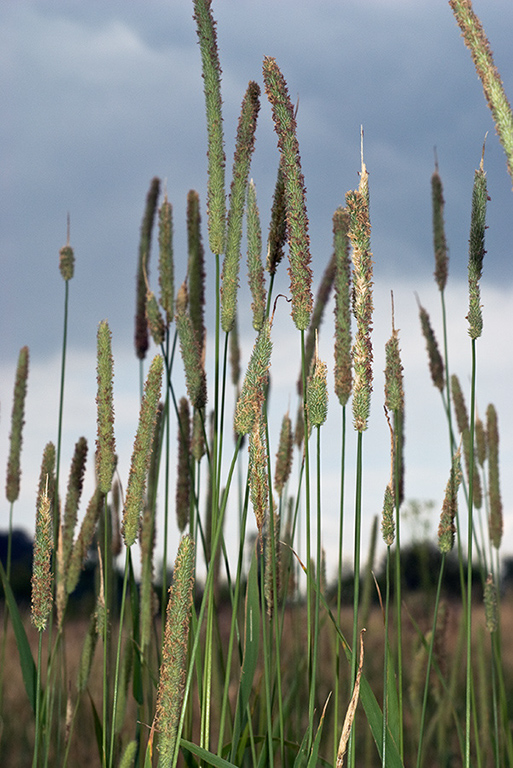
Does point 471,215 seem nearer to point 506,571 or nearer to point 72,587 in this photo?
point 72,587

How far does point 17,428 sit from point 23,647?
0.83m

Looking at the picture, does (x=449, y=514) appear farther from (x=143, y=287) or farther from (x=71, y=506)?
(x=143, y=287)

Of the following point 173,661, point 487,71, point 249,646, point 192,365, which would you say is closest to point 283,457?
point 192,365

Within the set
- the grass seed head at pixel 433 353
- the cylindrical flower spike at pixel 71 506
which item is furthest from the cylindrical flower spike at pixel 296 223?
the grass seed head at pixel 433 353

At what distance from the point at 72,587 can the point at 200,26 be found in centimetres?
118

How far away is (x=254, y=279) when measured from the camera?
53.4 inches

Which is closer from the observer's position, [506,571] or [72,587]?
[72,587]

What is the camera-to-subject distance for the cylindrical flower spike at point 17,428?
7.20ft

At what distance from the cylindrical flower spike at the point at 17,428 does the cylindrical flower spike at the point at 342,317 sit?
107cm

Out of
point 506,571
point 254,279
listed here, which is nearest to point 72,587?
point 254,279

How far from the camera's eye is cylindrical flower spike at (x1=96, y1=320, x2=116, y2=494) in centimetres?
134

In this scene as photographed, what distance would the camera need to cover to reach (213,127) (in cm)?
134

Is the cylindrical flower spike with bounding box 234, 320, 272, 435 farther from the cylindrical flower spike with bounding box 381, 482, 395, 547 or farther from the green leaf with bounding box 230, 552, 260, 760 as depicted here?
the green leaf with bounding box 230, 552, 260, 760

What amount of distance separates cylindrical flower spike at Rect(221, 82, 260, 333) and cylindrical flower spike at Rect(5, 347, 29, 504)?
1.05 m
